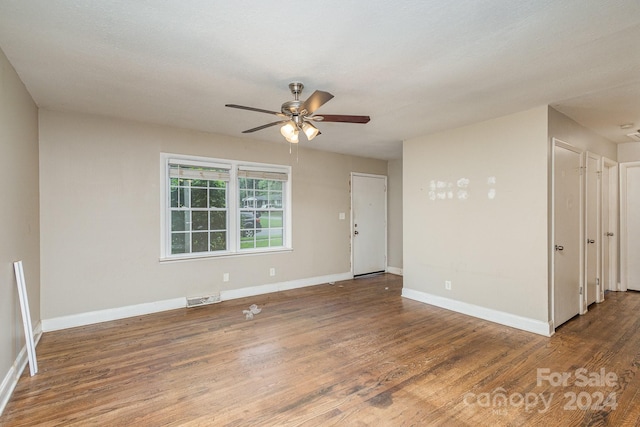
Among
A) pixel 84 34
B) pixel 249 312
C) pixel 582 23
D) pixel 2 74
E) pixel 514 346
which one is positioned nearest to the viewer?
pixel 582 23

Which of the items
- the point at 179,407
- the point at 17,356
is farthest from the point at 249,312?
the point at 17,356

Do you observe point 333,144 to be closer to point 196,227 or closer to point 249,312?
point 196,227

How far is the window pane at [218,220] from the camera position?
14.7ft

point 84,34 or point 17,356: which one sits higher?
point 84,34

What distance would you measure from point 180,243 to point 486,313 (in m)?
4.11

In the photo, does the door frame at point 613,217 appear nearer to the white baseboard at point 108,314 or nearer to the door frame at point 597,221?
the door frame at point 597,221

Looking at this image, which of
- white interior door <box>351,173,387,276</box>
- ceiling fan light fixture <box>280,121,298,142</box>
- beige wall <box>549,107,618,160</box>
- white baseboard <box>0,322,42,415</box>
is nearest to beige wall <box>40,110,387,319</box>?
white baseboard <box>0,322,42,415</box>

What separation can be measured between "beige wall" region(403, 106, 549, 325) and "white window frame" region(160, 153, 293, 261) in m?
1.99

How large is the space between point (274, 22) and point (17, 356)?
324 centimetres

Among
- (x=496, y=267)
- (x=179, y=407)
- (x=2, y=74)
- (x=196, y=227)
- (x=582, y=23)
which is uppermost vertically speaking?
(x=582, y=23)

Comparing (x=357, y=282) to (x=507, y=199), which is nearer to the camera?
(x=507, y=199)

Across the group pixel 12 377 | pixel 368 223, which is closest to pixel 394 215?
pixel 368 223

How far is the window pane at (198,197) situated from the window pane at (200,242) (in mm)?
407

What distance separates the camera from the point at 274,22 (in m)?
1.83
